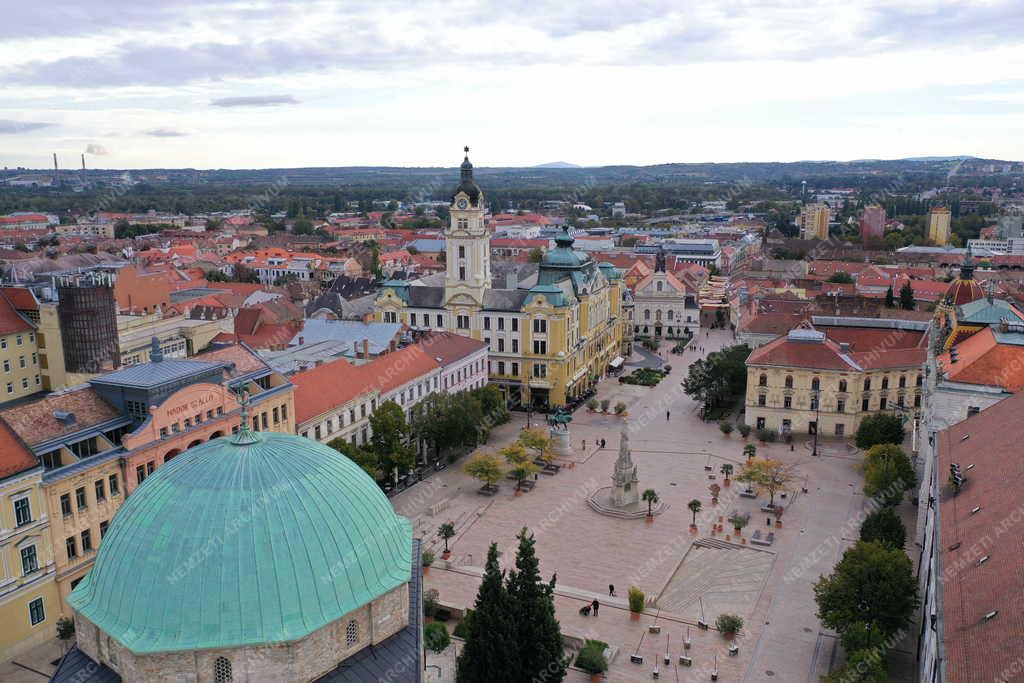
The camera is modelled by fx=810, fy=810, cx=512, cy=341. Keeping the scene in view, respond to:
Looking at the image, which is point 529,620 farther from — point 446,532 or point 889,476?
point 889,476

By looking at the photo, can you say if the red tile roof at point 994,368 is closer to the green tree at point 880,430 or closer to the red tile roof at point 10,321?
the green tree at point 880,430

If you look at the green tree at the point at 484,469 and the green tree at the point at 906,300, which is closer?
the green tree at the point at 484,469

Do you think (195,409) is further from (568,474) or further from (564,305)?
(564,305)

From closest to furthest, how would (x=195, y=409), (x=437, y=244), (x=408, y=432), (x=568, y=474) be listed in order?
(x=195, y=409) → (x=408, y=432) → (x=568, y=474) → (x=437, y=244)

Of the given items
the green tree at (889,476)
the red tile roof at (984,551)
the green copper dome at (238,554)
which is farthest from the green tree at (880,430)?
the green copper dome at (238,554)

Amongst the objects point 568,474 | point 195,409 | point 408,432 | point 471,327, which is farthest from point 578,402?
point 195,409
